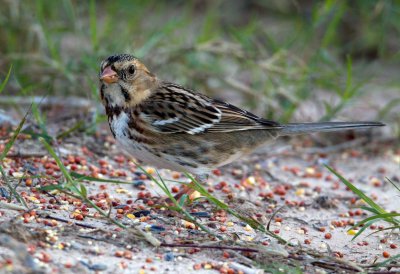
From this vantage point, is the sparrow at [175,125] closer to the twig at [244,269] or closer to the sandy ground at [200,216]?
the sandy ground at [200,216]

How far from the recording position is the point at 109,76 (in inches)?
175

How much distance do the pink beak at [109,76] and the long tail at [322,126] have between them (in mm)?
1196

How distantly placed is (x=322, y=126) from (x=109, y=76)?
4.58 ft

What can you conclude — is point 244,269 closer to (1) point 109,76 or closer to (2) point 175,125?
(2) point 175,125

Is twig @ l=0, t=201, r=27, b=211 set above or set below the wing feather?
below

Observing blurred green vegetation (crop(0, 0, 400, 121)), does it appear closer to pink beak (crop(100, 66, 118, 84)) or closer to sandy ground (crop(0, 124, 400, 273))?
sandy ground (crop(0, 124, 400, 273))

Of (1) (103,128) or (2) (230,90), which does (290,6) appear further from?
(1) (103,128)

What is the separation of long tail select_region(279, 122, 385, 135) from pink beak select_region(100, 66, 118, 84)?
3.92 feet

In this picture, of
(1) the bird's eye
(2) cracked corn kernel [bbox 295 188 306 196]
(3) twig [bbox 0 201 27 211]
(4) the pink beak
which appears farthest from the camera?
(2) cracked corn kernel [bbox 295 188 306 196]

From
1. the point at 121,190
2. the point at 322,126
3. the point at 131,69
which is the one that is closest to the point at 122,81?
the point at 131,69

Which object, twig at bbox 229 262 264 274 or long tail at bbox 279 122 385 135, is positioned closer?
twig at bbox 229 262 264 274

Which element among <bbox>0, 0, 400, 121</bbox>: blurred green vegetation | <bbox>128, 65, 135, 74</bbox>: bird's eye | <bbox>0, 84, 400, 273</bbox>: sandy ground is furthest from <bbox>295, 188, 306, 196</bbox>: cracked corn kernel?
<bbox>128, 65, 135, 74</bbox>: bird's eye

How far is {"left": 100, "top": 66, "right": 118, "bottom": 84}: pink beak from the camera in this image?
4441 mm

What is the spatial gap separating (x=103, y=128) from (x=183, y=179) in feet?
3.29
